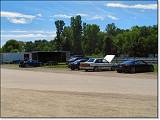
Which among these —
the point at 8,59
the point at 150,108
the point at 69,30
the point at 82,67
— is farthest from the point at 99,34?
the point at 150,108

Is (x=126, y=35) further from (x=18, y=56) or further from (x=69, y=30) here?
(x=18, y=56)

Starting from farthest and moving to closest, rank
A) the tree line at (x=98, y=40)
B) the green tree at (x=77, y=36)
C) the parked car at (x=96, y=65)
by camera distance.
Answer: the green tree at (x=77, y=36)
the tree line at (x=98, y=40)
the parked car at (x=96, y=65)

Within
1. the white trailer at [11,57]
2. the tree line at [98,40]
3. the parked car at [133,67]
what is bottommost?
the parked car at [133,67]

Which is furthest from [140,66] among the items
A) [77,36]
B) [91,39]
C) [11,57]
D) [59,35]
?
[91,39]

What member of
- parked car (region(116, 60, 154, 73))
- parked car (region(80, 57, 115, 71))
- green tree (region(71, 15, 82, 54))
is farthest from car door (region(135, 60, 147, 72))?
green tree (region(71, 15, 82, 54))

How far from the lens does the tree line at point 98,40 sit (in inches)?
3804

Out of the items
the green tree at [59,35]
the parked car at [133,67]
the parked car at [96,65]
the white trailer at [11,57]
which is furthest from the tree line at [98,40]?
the parked car at [133,67]

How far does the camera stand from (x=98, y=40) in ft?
415

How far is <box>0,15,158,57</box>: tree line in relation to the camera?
9662 cm

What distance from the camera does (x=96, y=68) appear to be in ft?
138

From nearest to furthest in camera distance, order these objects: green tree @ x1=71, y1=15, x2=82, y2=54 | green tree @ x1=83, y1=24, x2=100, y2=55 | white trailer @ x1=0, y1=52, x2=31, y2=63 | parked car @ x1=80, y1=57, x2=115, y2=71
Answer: parked car @ x1=80, y1=57, x2=115, y2=71 < white trailer @ x1=0, y1=52, x2=31, y2=63 < green tree @ x1=71, y1=15, x2=82, y2=54 < green tree @ x1=83, y1=24, x2=100, y2=55

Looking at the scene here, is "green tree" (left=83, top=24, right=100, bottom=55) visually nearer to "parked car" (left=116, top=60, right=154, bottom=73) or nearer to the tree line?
the tree line

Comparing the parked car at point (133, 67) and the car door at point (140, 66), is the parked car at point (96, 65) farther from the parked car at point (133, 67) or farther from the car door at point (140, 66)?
the car door at point (140, 66)

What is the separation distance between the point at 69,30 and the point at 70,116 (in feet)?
349
